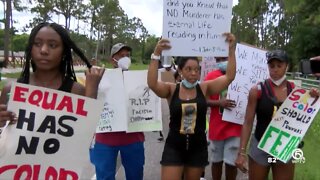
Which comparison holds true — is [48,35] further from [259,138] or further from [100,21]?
[100,21]

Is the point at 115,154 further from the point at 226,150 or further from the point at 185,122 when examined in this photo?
the point at 226,150

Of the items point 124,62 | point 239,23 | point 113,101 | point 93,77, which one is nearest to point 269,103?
point 113,101

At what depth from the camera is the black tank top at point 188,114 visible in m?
4.04

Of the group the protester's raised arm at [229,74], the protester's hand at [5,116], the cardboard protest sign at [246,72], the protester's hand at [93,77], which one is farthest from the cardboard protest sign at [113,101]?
the protester's hand at [5,116]

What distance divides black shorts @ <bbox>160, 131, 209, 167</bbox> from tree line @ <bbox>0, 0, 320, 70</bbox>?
82.7 feet

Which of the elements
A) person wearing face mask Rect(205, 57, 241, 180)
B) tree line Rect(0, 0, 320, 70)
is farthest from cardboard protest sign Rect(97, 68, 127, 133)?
tree line Rect(0, 0, 320, 70)

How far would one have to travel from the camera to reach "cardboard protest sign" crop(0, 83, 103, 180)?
8.55 ft

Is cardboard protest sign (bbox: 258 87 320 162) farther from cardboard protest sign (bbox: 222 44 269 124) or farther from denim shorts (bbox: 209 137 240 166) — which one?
denim shorts (bbox: 209 137 240 166)

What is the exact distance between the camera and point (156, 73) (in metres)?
4.05

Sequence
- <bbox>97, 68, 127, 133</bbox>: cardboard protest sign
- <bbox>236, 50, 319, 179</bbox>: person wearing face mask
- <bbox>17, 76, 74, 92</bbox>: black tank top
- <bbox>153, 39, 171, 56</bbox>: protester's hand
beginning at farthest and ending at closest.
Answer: <bbox>97, 68, 127, 133</bbox>: cardboard protest sign
<bbox>236, 50, 319, 179</bbox>: person wearing face mask
<bbox>153, 39, 171, 56</bbox>: protester's hand
<bbox>17, 76, 74, 92</bbox>: black tank top

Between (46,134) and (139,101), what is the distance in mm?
2212

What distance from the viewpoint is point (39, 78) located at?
293cm

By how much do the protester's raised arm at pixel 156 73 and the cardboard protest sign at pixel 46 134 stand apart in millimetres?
1333

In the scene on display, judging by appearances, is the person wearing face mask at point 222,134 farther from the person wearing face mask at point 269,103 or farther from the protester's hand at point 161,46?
the protester's hand at point 161,46
